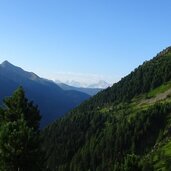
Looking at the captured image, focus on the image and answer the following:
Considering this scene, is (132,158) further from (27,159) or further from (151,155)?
(151,155)

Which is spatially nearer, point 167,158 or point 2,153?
point 2,153

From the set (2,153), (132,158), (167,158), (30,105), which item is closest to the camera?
(2,153)

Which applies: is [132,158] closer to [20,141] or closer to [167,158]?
Result: [20,141]

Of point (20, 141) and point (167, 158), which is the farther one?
point (167, 158)

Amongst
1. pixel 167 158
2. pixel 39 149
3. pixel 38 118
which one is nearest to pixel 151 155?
pixel 167 158

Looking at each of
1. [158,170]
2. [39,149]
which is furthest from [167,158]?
[39,149]

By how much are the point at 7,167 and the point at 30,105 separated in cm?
1491

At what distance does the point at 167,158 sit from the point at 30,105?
403 feet

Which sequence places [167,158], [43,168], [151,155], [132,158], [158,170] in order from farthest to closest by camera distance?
[151,155], [167,158], [158,170], [132,158], [43,168]

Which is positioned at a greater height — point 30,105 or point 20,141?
point 30,105

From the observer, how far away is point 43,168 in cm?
4584

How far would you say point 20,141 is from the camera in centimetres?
4316

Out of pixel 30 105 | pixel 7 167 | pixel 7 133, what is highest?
pixel 30 105

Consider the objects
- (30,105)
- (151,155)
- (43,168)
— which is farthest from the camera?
(151,155)
